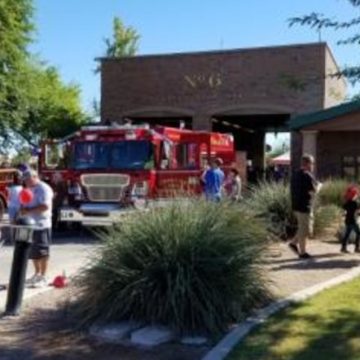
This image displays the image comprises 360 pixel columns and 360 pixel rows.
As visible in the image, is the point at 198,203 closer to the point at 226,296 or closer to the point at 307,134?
the point at 226,296

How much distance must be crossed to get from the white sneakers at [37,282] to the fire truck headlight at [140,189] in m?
7.97

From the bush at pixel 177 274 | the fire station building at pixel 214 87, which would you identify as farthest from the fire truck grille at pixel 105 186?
the fire station building at pixel 214 87

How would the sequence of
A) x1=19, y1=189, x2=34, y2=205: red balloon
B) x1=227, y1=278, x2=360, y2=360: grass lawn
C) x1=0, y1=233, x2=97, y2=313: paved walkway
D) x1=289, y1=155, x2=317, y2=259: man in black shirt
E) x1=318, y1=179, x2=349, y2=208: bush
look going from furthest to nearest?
x1=318, y1=179, x2=349, y2=208: bush, x1=289, y1=155, x2=317, y2=259: man in black shirt, x1=0, y1=233, x2=97, y2=313: paved walkway, x1=19, y1=189, x2=34, y2=205: red balloon, x1=227, y1=278, x2=360, y2=360: grass lawn

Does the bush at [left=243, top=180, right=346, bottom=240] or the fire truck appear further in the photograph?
the fire truck

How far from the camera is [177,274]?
28.4 feet

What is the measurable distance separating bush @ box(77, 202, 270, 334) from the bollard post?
69cm

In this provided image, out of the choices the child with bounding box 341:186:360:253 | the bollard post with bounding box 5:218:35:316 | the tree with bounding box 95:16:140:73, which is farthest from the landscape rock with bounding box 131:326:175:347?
the tree with bounding box 95:16:140:73

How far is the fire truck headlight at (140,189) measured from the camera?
768 inches

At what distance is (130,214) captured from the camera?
9695 millimetres

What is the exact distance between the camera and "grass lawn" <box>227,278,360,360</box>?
23.9 ft

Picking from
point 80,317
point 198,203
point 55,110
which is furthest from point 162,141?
point 55,110

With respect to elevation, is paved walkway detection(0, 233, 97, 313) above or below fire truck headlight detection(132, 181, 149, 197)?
below

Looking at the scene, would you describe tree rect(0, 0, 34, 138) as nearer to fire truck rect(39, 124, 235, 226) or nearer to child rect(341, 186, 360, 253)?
fire truck rect(39, 124, 235, 226)

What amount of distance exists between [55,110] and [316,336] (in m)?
36.8
